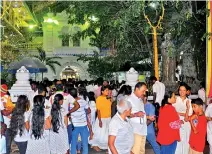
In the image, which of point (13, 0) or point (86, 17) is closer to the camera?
point (13, 0)

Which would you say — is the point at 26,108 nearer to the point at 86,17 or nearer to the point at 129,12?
the point at 129,12

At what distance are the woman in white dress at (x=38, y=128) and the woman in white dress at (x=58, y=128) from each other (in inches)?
10.1

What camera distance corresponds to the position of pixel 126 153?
16.9 feet

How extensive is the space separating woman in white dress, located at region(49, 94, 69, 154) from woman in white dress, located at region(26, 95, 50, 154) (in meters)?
0.26

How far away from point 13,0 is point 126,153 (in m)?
7.78

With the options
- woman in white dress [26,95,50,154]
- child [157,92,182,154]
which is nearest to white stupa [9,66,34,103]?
woman in white dress [26,95,50,154]

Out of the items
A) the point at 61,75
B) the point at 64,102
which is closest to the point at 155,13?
the point at 64,102

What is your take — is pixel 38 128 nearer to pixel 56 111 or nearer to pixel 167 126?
pixel 56 111

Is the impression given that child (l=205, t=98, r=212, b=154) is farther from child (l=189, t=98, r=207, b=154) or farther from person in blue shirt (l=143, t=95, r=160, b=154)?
person in blue shirt (l=143, t=95, r=160, b=154)

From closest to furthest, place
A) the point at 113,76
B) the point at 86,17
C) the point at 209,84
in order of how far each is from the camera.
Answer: the point at 209,84, the point at 86,17, the point at 113,76

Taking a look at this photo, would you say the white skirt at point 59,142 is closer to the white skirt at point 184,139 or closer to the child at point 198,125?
the white skirt at point 184,139

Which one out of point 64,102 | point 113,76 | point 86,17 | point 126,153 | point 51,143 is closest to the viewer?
point 126,153

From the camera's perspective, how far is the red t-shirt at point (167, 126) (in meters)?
6.77

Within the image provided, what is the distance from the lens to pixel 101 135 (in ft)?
29.7
